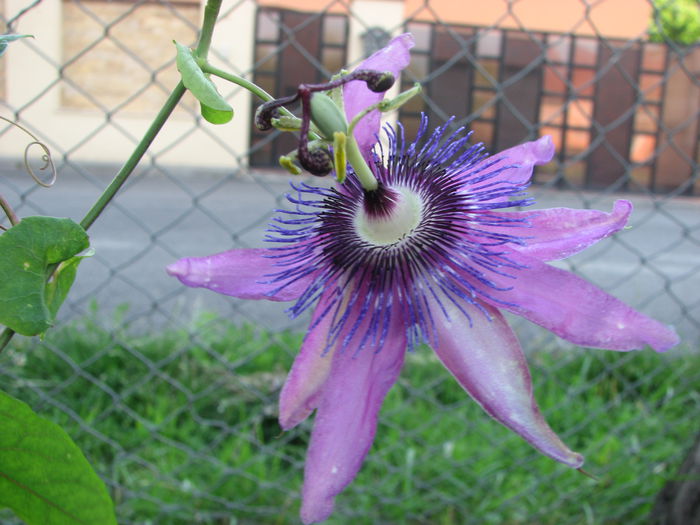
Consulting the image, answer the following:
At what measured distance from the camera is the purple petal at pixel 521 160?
1.02 ft

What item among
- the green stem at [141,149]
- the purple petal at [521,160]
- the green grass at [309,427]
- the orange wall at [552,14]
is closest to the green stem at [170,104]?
the green stem at [141,149]

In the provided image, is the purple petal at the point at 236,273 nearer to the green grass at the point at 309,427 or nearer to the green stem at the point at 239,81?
the green stem at the point at 239,81

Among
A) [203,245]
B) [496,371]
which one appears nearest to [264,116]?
[496,371]

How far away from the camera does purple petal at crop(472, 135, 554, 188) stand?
0.31 metres

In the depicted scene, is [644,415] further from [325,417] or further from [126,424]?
[325,417]

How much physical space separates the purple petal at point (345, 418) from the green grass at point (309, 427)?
0.99m

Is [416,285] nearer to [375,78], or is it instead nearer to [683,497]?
[375,78]

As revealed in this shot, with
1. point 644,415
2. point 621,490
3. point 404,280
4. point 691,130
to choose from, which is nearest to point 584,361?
point 644,415

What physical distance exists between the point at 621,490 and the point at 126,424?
0.86 metres

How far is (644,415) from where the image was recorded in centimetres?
153

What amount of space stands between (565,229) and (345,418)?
0.34 ft

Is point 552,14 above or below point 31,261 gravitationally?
below

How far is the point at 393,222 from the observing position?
1.07ft

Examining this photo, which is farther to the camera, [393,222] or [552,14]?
[552,14]
